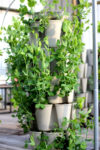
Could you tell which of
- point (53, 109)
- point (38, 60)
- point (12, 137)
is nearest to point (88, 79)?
point (12, 137)

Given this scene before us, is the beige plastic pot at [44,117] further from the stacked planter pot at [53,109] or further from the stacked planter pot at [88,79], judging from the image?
the stacked planter pot at [88,79]

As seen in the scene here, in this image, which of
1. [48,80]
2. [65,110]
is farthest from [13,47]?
[65,110]

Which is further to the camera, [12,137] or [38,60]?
[12,137]

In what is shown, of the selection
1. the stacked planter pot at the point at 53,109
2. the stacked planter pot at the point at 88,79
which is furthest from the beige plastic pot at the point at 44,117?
the stacked planter pot at the point at 88,79

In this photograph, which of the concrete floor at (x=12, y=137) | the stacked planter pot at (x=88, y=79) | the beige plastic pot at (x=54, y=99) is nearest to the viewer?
the beige plastic pot at (x=54, y=99)

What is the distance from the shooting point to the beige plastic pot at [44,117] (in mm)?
3105

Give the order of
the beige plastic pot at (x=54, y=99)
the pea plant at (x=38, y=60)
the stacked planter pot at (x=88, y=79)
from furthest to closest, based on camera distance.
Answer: the stacked planter pot at (x=88, y=79)
the beige plastic pot at (x=54, y=99)
the pea plant at (x=38, y=60)

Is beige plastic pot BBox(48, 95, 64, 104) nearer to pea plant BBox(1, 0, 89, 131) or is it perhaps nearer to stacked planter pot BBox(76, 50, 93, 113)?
pea plant BBox(1, 0, 89, 131)

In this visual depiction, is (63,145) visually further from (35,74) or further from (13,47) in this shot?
(13,47)

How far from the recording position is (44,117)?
3.11 metres

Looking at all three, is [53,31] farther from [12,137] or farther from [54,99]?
[12,137]

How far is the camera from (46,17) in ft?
10.3

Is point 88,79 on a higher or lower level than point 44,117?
higher

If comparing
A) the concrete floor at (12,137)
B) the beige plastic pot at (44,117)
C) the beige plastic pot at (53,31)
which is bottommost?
the concrete floor at (12,137)
